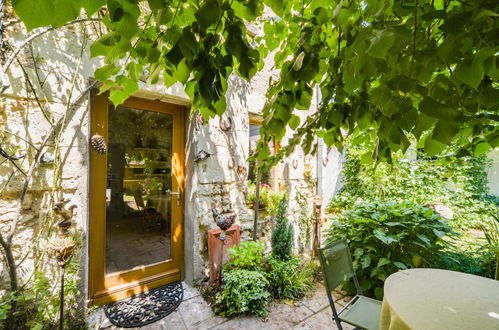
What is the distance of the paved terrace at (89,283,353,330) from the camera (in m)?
1.96

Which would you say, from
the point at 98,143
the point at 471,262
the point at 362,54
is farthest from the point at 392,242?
the point at 98,143

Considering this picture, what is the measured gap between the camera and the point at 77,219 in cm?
189

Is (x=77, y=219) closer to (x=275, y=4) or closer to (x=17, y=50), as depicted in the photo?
(x=17, y=50)

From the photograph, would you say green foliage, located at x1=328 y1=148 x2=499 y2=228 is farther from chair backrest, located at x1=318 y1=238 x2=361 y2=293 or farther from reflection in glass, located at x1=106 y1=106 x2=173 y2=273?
reflection in glass, located at x1=106 y1=106 x2=173 y2=273

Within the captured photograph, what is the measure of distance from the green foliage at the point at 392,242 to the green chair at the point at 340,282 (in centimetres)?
59

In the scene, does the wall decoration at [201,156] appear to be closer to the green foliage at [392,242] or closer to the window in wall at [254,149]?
the window in wall at [254,149]

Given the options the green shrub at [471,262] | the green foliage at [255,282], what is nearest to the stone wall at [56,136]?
the green foliage at [255,282]

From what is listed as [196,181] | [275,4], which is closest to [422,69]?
[275,4]

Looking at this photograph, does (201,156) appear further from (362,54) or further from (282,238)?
(362,54)

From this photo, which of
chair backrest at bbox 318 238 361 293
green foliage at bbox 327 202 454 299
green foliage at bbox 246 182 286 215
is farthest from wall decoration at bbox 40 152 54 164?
green foliage at bbox 327 202 454 299

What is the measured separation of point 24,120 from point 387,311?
287cm

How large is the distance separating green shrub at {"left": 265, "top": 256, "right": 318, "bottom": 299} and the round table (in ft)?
4.46

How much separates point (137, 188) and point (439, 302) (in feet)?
9.10

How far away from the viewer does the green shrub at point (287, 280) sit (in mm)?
2471
